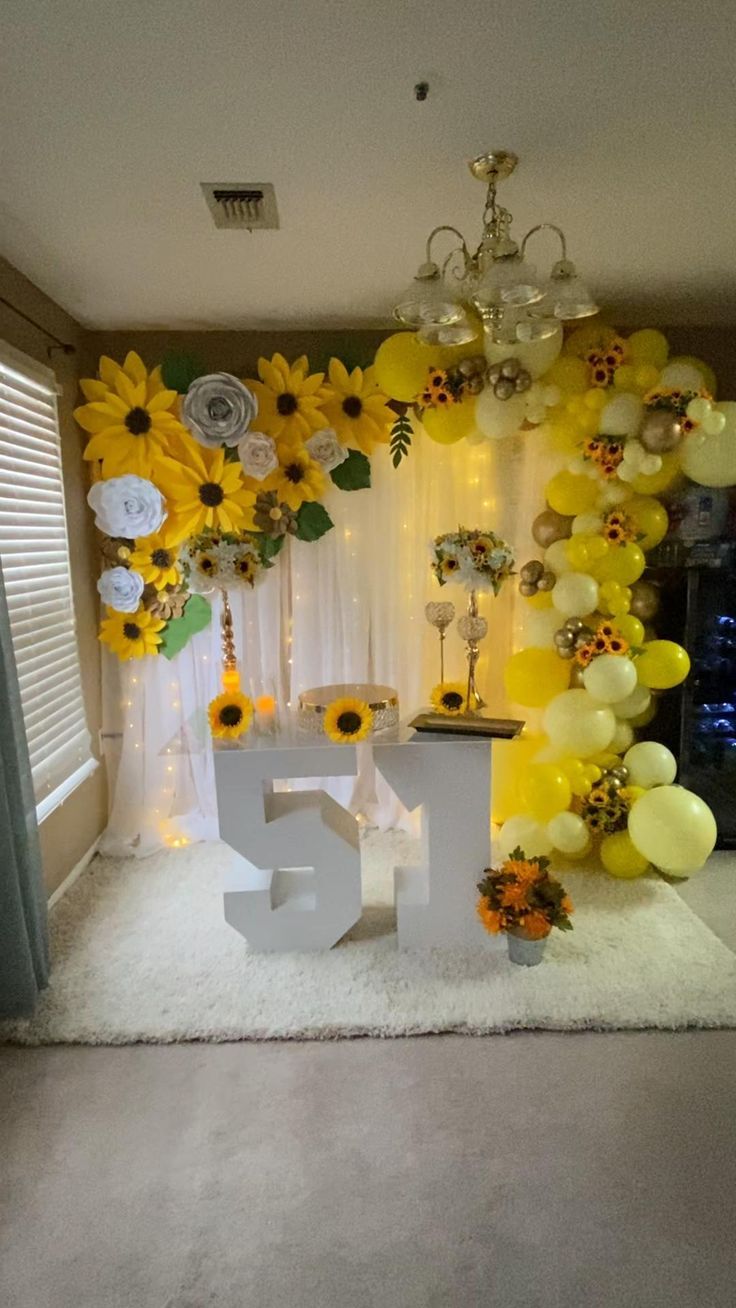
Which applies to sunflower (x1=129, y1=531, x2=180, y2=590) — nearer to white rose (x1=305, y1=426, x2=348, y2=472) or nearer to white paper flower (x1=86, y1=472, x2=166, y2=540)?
white paper flower (x1=86, y1=472, x2=166, y2=540)

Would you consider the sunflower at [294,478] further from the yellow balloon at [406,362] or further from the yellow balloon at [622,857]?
the yellow balloon at [622,857]

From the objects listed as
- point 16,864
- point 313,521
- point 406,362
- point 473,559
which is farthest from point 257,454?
point 16,864

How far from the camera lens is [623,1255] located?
1.38m

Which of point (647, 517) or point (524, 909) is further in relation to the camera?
point (647, 517)

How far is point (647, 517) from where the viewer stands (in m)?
2.67

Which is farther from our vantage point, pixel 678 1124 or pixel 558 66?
pixel 678 1124

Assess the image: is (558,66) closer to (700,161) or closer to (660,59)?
(660,59)

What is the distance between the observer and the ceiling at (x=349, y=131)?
1.22 meters

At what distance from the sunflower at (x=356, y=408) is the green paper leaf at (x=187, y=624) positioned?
876 millimetres

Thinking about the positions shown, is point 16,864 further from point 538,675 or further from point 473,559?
point 538,675

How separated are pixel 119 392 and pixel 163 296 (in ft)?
1.46

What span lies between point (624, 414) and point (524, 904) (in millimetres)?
1632

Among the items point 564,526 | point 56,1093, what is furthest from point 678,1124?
point 564,526

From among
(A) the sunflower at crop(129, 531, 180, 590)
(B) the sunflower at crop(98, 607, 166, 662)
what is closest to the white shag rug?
(B) the sunflower at crop(98, 607, 166, 662)
